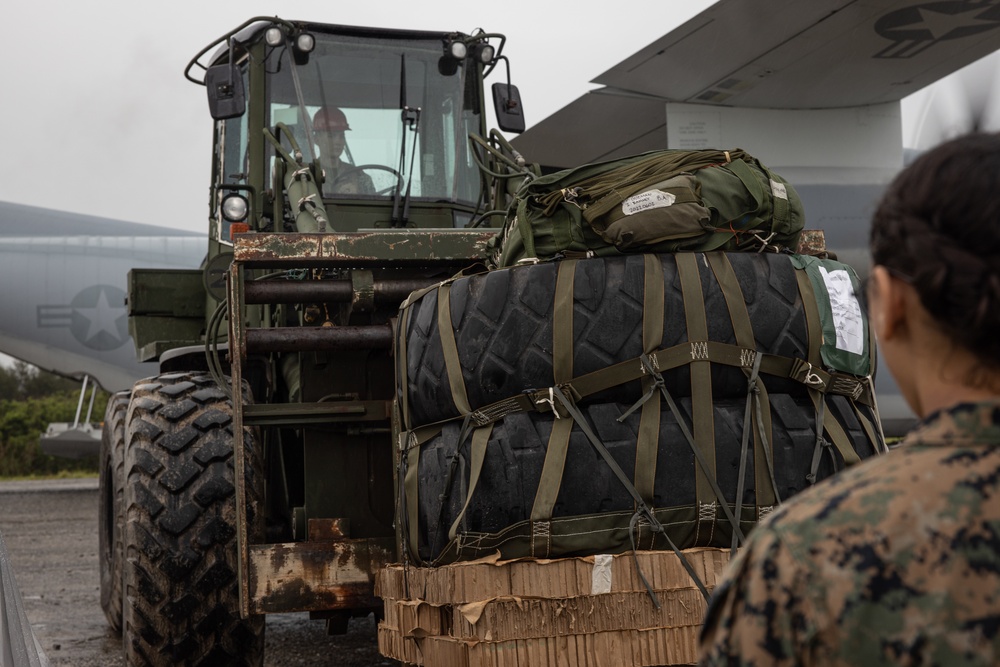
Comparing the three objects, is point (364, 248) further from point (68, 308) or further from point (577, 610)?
point (68, 308)

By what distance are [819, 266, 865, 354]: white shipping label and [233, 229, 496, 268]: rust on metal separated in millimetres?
1339

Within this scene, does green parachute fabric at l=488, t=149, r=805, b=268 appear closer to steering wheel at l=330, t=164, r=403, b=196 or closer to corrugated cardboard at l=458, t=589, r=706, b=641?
corrugated cardboard at l=458, t=589, r=706, b=641

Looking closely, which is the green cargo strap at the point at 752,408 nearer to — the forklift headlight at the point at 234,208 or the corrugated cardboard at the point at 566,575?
the corrugated cardboard at the point at 566,575

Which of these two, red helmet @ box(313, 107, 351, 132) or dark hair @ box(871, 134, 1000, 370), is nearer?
dark hair @ box(871, 134, 1000, 370)

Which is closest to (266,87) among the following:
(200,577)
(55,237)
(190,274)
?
(190,274)

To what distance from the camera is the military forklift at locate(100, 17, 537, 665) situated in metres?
4.29

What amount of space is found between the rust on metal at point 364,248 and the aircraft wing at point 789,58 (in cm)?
533

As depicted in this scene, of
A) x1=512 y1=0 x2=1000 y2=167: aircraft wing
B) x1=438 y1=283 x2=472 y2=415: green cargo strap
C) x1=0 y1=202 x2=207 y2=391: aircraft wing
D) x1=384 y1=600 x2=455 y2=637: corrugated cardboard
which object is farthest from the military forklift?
x1=0 y1=202 x2=207 y2=391: aircraft wing

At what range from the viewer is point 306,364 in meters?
4.88

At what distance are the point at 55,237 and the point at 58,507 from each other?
675 centimetres

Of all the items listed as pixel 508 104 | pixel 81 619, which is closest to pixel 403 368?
pixel 508 104

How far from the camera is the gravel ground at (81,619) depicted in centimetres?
616

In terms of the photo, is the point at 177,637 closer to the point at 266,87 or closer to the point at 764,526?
the point at 266,87

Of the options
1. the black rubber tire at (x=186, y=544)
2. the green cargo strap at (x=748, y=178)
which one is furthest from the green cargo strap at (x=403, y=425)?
the green cargo strap at (x=748, y=178)
